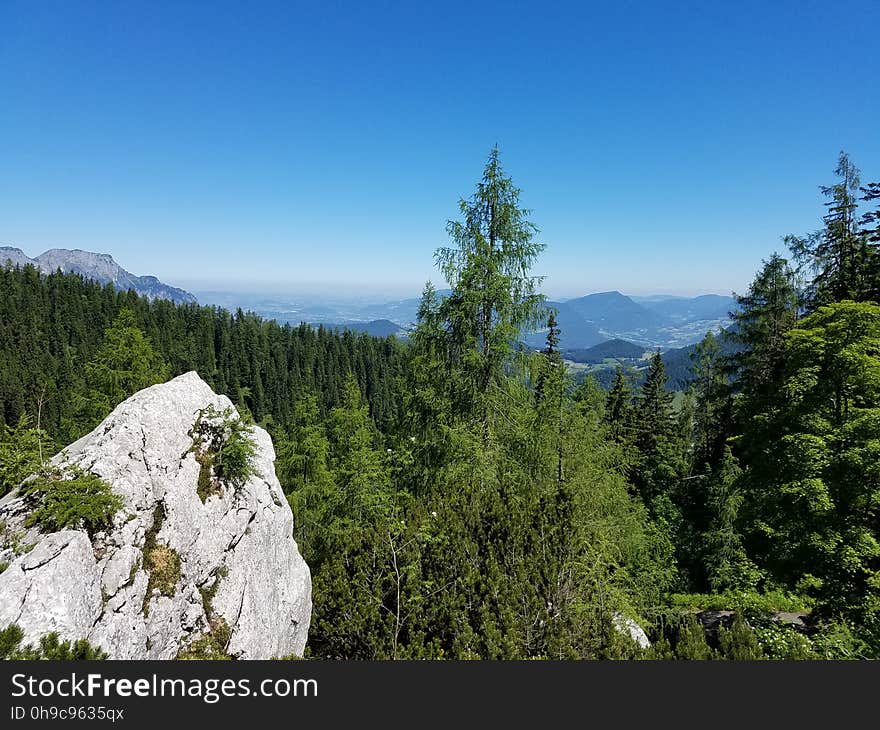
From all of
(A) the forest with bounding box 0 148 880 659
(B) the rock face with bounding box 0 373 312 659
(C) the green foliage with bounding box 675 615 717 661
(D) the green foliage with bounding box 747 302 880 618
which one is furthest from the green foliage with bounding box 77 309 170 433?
(D) the green foliage with bounding box 747 302 880 618

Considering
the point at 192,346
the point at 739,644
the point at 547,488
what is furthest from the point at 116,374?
the point at 192,346

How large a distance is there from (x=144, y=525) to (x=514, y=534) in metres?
6.13

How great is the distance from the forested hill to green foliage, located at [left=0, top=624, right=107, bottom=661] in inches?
3443

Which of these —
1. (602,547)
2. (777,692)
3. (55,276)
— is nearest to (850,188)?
(602,547)

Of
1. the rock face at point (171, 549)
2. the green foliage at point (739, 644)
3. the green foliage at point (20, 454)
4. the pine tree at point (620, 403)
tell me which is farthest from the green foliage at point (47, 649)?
the pine tree at point (620, 403)

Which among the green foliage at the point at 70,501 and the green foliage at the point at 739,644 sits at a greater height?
the green foliage at the point at 70,501

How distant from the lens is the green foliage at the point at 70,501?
5.98m

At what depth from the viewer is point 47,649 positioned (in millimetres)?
4715

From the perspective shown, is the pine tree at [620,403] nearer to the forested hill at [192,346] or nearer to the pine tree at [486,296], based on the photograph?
the pine tree at [486,296]

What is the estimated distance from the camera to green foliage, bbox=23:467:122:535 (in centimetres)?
598

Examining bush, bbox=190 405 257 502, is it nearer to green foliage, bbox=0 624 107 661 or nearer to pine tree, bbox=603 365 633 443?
green foliage, bbox=0 624 107 661

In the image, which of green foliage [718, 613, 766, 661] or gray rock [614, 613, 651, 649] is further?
gray rock [614, 613, 651, 649]

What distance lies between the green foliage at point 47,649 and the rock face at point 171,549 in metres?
0.27

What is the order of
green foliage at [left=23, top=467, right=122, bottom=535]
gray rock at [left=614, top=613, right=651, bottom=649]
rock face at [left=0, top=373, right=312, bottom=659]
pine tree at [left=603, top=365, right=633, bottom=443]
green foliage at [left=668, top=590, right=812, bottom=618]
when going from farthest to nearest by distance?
pine tree at [left=603, top=365, right=633, bottom=443] → green foliage at [left=668, top=590, right=812, bottom=618] → gray rock at [left=614, top=613, right=651, bottom=649] → green foliage at [left=23, top=467, right=122, bottom=535] → rock face at [left=0, top=373, right=312, bottom=659]
